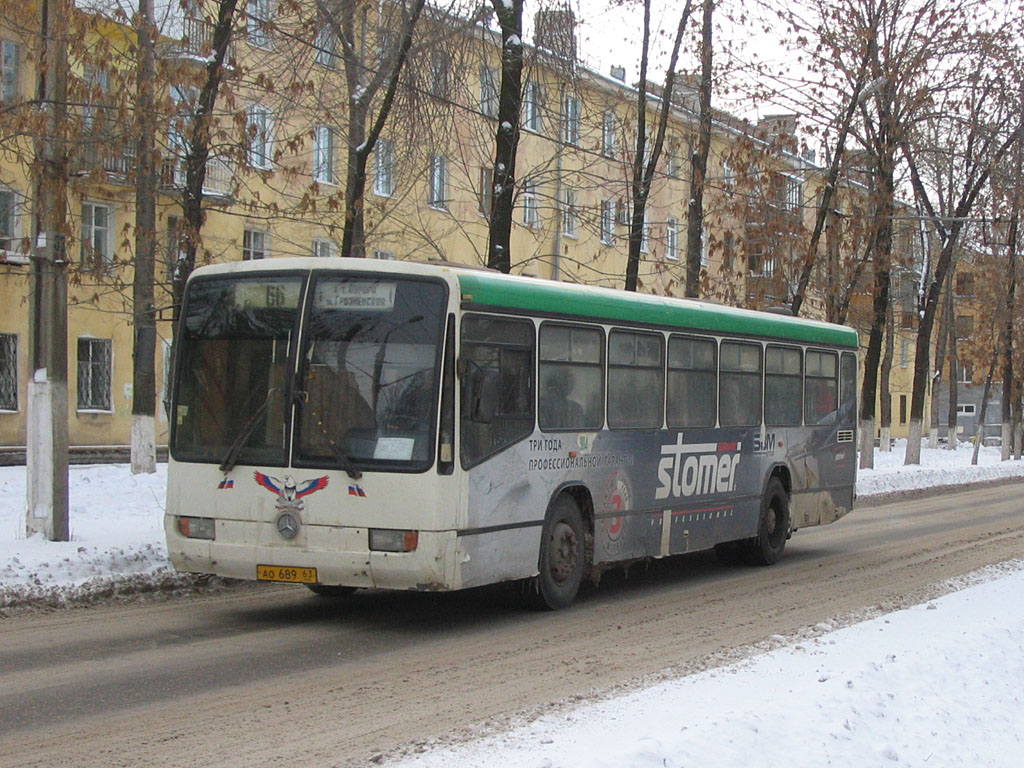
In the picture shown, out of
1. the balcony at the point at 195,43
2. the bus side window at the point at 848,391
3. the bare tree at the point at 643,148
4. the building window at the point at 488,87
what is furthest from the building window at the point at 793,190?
the balcony at the point at 195,43

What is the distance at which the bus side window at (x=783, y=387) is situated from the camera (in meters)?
16.0

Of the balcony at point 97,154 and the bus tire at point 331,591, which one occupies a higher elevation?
the balcony at point 97,154

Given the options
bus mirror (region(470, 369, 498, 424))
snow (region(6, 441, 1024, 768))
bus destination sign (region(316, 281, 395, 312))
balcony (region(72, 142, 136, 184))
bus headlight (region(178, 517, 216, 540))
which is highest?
balcony (region(72, 142, 136, 184))

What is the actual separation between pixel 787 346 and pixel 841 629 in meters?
6.40

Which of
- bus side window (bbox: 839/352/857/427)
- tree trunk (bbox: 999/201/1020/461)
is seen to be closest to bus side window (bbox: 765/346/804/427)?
bus side window (bbox: 839/352/857/427)

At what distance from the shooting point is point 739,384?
50.1 ft

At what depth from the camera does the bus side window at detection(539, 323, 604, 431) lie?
11703 millimetres

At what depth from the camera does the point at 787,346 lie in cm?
1648

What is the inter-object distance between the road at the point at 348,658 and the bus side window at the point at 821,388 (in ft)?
8.04

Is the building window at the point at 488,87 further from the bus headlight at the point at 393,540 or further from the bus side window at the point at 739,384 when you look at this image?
the bus headlight at the point at 393,540

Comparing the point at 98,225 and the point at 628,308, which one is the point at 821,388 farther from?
the point at 98,225

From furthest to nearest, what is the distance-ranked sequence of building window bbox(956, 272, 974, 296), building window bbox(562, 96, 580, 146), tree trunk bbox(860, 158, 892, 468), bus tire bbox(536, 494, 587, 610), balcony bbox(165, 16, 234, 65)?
building window bbox(956, 272, 974, 296) → tree trunk bbox(860, 158, 892, 468) → building window bbox(562, 96, 580, 146) → balcony bbox(165, 16, 234, 65) → bus tire bbox(536, 494, 587, 610)

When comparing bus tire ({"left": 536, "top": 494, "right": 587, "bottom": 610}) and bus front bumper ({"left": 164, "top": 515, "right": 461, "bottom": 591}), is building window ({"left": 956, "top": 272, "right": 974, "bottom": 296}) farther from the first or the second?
bus front bumper ({"left": 164, "top": 515, "right": 461, "bottom": 591})

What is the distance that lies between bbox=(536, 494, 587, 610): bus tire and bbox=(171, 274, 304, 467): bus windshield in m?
2.51
